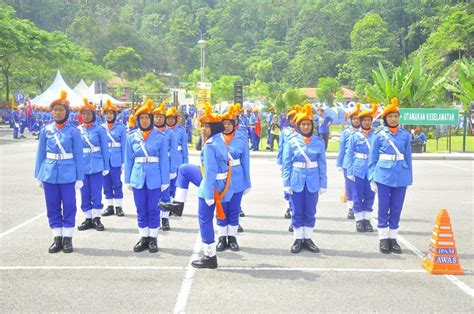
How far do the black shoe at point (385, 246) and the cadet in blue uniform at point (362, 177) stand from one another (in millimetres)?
1414

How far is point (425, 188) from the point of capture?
14250 millimetres

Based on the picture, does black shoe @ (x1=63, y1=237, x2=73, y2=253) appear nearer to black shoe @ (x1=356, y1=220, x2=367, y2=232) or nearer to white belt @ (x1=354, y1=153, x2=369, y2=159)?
black shoe @ (x1=356, y1=220, x2=367, y2=232)

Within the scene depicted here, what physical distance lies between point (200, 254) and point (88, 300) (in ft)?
7.08

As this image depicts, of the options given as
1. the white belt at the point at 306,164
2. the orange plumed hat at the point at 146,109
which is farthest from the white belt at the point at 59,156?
the white belt at the point at 306,164

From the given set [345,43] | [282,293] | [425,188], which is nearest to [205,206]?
[282,293]

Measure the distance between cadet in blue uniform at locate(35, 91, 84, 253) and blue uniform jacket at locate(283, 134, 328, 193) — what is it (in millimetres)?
2961

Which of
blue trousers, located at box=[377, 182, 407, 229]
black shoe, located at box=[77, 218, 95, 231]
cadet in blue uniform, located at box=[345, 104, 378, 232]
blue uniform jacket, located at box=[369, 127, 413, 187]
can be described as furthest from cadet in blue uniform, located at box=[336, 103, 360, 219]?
black shoe, located at box=[77, 218, 95, 231]

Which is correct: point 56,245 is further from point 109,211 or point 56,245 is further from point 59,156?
point 109,211

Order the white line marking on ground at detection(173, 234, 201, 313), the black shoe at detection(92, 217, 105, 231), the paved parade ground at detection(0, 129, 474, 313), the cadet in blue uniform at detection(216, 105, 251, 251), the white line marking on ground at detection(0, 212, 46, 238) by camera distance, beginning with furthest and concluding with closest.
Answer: the black shoe at detection(92, 217, 105, 231) < the white line marking on ground at detection(0, 212, 46, 238) < the cadet in blue uniform at detection(216, 105, 251, 251) < the paved parade ground at detection(0, 129, 474, 313) < the white line marking on ground at detection(173, 234, 201, 313)

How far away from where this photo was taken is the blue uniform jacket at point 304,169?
7.66m

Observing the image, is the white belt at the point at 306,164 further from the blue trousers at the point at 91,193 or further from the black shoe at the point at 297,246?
the blue trousers at the point at 91,193

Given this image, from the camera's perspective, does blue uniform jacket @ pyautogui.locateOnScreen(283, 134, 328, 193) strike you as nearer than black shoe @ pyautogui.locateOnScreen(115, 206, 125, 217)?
Yes

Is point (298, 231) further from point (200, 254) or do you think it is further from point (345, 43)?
point (345, 43)

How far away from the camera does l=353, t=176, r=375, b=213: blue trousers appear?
926cm
